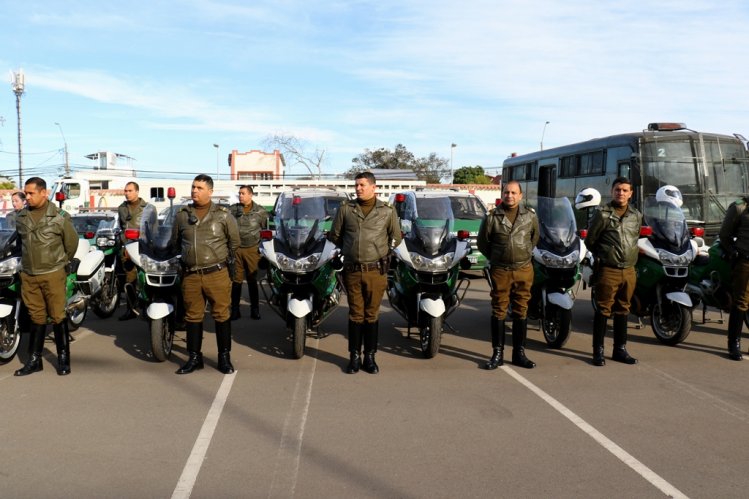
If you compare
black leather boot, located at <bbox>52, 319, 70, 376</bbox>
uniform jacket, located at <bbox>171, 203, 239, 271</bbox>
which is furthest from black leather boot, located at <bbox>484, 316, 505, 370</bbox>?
black leather boot, located at <bbox>52, 319, 70, 376</bbox>

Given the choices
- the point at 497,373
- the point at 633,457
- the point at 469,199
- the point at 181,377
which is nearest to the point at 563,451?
the point at 633,457

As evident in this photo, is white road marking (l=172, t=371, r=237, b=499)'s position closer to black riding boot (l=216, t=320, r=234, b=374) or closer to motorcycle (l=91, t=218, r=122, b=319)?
black riding boot (l=216, t=320, r=234, b=374)

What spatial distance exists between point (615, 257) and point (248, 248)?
5.16 metres

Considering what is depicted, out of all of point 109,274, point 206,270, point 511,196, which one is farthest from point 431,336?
point 109,274

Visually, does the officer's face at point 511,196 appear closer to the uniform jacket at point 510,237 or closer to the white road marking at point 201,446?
the uniform jacket at point 510,237

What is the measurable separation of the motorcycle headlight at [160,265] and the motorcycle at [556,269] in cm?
392

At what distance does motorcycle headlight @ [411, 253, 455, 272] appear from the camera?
6836 mm

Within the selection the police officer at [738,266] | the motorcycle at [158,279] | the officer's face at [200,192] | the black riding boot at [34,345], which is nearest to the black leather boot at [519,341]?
the police officer at [738,266]

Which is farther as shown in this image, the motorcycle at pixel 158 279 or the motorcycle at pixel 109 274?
the motorcycle at pixel 109 274

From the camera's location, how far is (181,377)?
6.21 m

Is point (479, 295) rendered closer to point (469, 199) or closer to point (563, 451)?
point (469, 199)

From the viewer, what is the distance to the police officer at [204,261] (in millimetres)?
6180

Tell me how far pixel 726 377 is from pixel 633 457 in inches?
102

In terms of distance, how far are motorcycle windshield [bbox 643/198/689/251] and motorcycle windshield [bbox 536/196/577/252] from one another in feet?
3.62
